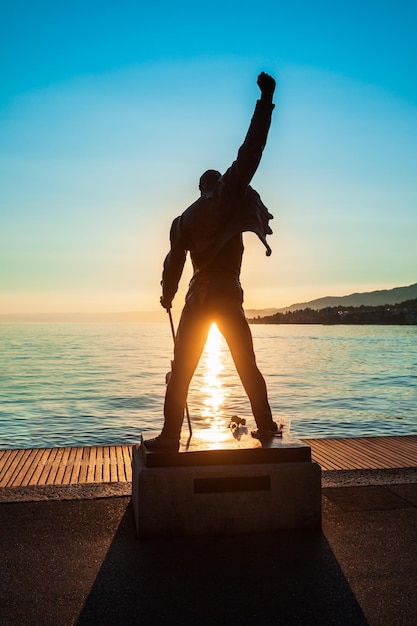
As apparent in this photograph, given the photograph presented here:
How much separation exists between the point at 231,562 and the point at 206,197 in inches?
115

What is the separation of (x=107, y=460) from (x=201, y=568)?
4516 mm

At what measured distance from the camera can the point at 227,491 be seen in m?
5.52

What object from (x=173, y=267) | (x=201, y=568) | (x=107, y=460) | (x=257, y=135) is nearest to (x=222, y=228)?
(x=173, y=267)

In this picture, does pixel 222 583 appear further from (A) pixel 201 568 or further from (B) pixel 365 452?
(B) pixel 365 452

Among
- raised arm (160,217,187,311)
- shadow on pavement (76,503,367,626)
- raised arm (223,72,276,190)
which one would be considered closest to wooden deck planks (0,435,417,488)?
raised arm (160,217,187,311)

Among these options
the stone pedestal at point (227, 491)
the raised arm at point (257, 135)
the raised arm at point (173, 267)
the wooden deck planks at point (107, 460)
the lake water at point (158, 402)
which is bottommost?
the lake water at point (158, 402)

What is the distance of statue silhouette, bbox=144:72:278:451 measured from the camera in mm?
5770

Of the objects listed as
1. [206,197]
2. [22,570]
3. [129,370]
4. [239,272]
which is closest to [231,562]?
[22,570]

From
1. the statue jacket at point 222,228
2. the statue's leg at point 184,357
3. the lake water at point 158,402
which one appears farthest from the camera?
the lake water at point 158,402

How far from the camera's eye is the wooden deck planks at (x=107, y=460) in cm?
815

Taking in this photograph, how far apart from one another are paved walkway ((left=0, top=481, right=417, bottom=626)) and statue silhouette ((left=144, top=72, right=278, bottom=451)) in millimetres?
879

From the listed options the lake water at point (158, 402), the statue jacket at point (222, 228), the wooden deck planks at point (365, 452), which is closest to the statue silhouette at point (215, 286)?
the statue jacket at point (222, 228)

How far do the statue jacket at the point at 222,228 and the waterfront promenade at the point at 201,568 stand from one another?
209cm

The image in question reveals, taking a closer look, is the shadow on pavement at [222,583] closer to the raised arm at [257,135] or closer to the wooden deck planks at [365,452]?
the raised arm at [257,135]
